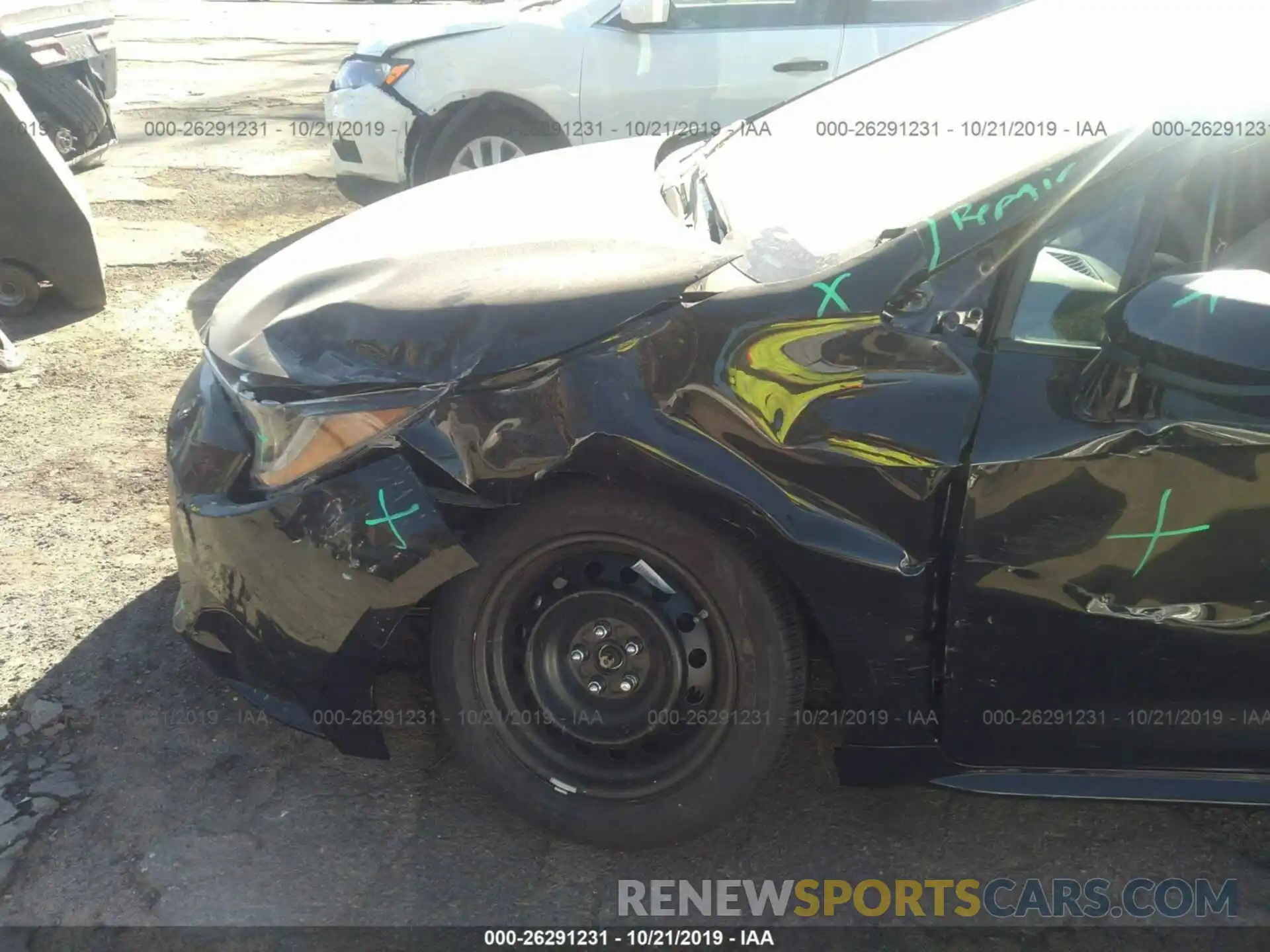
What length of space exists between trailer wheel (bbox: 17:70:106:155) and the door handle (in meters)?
4.16

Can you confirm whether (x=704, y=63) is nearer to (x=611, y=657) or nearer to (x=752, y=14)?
(x=752, y=14)

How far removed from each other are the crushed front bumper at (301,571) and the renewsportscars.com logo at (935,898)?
704 millimetres

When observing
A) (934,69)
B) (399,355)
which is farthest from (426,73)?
(399,355)

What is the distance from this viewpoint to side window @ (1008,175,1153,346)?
6.63ft

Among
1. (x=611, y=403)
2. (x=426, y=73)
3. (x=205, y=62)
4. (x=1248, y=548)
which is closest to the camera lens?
(x=1248, y=548)

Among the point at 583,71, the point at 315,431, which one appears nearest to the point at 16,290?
the point at 583,71

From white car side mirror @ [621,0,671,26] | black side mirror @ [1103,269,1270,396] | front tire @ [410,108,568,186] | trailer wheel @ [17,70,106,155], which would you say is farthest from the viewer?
trailer wheel @ [17,70,106,155]

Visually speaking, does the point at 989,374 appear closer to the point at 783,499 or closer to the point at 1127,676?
the point at 783,499

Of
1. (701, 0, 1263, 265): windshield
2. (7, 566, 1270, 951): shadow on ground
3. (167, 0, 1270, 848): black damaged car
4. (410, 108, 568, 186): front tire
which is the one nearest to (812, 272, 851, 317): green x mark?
(167, 0, 1270, 848): black damaged car

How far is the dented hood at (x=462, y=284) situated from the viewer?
2.15 meters

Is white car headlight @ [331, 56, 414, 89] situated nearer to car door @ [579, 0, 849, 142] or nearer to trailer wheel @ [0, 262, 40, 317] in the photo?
car door @ [579, 0, 849, 142]

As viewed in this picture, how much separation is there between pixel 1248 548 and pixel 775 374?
0.87 metres

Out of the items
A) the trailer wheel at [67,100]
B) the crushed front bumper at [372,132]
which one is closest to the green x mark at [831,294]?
the crushed front bumper at [372,132]

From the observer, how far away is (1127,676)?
6.88 feet
